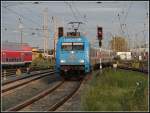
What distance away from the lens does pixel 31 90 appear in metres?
24.5

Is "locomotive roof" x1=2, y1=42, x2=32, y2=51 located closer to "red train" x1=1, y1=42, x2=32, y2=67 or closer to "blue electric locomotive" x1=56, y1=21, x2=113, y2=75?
"red train" x1=1, y1=42, x2=32, y2=67

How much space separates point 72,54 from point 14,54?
23.3m

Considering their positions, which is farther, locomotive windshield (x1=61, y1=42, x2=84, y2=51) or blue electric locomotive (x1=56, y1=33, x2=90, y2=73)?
locomotive windshield (x1=61, y1=42, x2=84, y2=51)

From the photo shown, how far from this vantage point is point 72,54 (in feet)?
101

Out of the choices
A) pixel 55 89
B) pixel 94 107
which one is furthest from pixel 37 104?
pixel 55 89

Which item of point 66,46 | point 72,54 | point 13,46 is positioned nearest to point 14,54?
point 13,46

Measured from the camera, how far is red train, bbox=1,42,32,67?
1989 inches

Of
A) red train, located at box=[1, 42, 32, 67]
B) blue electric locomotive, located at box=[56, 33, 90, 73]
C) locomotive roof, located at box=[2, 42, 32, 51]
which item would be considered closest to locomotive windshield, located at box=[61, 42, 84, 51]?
blue electric locomotive, located at box=[56, 33, 90, 73]

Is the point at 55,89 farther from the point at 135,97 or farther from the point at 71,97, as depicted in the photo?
the point at 135,97

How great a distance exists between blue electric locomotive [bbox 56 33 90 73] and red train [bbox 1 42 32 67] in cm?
1925

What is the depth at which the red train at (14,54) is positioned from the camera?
1989 inches

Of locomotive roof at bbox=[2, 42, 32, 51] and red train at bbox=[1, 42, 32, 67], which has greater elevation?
locomotive roof at bbox=[2, 42, 32, 51]

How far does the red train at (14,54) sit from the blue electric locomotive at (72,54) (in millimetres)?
19245

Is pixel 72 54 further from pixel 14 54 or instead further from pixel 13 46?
pixel 13 46
